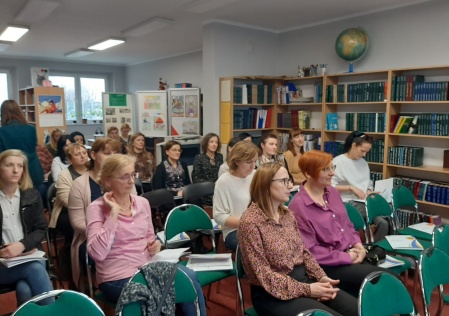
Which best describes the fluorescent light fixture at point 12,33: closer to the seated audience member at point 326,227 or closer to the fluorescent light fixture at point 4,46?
the fluorescent light fixture at point 4,46

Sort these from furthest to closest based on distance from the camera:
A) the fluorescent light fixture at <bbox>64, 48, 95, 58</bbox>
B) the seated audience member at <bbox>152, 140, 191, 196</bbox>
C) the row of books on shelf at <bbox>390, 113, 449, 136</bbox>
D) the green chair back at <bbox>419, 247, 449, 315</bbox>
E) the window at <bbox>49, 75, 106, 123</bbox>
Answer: the window at <bbox>49, 75, 106, 123</bbox> < the fluorescent light fixture at <bbox>64, 48, 95, 58</bbox> < the row of books on shelf at <bbox>390, 113, 449, 136</bbox> < the seated audience member at <bbox>152, 140, 191, 196</bbox> < the green chair back at <bbox>419, 247, 449, 315</bbox>

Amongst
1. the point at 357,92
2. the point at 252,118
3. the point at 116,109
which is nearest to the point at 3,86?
the point at 116,109

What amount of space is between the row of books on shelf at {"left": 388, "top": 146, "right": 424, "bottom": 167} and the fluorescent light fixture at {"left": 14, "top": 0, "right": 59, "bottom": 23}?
482 centimetres

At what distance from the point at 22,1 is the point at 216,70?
9.24 feet

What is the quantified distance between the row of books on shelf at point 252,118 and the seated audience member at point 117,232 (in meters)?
3.81

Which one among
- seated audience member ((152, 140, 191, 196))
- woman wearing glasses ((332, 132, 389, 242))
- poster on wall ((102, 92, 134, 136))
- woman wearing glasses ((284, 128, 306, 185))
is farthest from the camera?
poster on wall ((102, 92, 134, 136))

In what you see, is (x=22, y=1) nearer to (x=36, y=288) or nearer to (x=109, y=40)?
(x=109, y=40)

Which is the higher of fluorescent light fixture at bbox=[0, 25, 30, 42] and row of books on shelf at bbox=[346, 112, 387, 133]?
fluorescent light fixture at bbox=[0, 25, 30, 42]

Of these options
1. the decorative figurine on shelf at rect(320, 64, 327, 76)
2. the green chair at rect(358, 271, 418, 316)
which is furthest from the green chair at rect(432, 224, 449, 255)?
the decorative figurine on shelf at rect(320, 64, 327, 76)

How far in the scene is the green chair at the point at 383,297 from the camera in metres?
1.67

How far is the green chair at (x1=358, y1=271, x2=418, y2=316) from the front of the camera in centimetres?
167

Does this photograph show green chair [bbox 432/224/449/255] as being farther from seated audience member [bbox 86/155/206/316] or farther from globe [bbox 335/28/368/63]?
globe [bbox 335/28/368/63]

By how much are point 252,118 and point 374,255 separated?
3.98 metres

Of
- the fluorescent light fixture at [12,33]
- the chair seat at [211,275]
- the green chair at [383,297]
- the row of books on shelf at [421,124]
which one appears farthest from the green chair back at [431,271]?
the fluorescent light fixture at [12,33]
